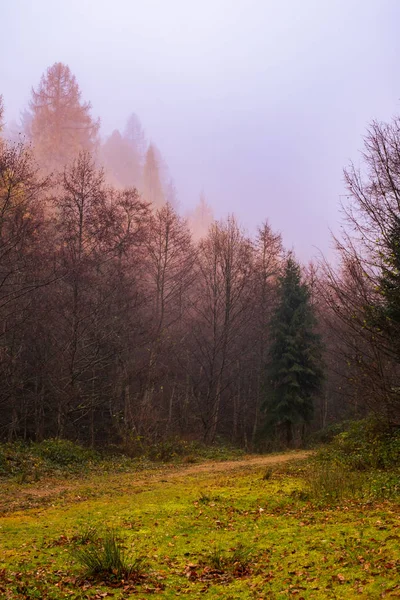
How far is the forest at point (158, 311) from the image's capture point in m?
14.3

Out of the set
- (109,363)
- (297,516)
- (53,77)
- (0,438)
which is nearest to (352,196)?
(297,516)

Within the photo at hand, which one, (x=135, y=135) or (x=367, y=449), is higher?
(x=135, y=135)

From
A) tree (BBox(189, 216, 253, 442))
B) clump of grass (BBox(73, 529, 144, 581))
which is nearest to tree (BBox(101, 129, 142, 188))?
tree (BBox(189, 216, 253, 442))

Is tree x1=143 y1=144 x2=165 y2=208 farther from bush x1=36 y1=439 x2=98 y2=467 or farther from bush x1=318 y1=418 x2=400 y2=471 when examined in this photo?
bush x1=318 y1=418 x2=400 y2=471

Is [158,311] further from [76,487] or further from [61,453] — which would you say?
[76,487]

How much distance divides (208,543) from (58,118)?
5019 cm

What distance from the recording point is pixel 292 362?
29.0 m

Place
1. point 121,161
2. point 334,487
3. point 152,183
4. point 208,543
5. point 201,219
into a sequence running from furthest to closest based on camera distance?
point 201,219 < point 121,161 < point 152,183 < point 334,487 < point 208,543

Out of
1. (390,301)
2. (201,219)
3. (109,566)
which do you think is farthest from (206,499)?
(201,219)

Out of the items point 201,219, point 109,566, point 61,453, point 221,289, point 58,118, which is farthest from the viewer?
point 201,219

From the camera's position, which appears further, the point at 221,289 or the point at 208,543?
the point at 221,289

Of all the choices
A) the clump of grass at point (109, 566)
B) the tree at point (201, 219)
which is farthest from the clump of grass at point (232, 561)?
the tree at point (201, 219)

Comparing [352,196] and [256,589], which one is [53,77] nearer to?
[352,196]

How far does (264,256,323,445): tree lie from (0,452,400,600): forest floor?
1696cm
